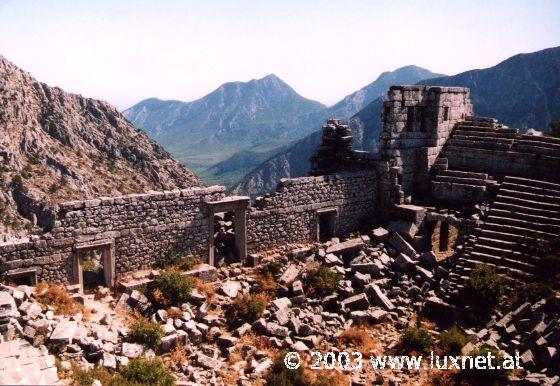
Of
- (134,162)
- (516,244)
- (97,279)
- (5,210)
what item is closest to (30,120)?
(134,162)

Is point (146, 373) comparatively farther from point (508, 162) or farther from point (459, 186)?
point (508, 162)

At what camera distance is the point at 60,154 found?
44406 mm

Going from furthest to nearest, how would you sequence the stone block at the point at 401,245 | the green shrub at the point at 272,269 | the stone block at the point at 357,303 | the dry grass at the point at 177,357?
the stone block at the point at 401,245 < the green shrub at the point at 272,269 < the stone block at the point at 357,303 < the dry grass at the point at 177,357

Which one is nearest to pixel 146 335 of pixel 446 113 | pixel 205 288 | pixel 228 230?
pixel 205 288

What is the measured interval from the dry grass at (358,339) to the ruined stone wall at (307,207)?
5264mm

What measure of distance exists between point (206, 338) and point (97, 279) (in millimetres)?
4435

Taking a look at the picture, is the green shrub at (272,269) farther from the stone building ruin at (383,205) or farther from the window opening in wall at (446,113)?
the window opening in wall at (446,113)

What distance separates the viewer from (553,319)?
12.2m

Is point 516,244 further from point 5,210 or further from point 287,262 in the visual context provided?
point 5,210

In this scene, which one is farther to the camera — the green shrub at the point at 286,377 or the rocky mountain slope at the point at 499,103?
the rocky mountain slope at the point at 499,103

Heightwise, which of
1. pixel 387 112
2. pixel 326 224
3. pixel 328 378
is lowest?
pixel 328 378

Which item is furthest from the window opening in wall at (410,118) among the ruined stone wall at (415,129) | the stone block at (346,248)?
the stone block at (346,248)

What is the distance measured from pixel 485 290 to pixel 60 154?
4138 centimetres

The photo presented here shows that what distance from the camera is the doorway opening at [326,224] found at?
18484 mm
